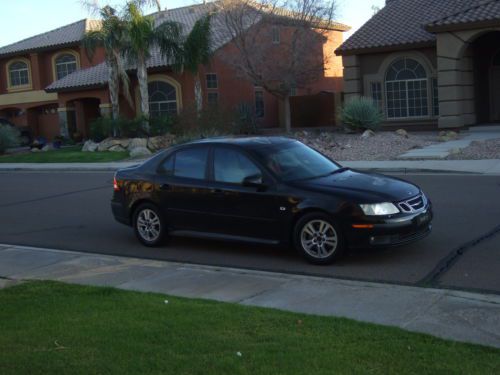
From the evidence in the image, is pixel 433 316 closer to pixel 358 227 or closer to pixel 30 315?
pixel 358 227

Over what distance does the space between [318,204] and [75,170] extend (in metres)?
17.8

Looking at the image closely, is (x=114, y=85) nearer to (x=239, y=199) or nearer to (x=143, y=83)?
(x=143, y=83)

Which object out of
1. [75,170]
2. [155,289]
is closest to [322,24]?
[75,170]

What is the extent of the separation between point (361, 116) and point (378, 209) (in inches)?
742

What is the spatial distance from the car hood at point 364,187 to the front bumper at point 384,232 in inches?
9.7

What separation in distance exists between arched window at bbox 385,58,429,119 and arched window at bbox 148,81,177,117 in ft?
37.3

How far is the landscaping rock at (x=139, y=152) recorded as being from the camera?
27.1 meters

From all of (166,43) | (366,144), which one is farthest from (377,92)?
(166,43)

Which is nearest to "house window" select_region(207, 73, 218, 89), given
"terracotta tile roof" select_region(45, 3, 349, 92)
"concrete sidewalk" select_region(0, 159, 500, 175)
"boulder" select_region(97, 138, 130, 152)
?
"terracotta tile roof" select_region(45, 3, 349, 92)

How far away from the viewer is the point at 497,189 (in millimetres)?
13180

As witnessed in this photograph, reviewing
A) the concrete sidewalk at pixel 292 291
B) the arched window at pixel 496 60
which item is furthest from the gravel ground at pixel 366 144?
the concrete sidewalk at pixel 292 291

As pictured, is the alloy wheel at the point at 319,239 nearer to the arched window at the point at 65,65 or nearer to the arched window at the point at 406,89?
the arched window at the point at 406,89

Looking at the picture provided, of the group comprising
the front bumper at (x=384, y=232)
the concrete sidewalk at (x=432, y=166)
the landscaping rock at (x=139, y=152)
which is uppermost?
the landscaping rock at (x=139, y=152)

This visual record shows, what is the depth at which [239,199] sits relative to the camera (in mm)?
8625
